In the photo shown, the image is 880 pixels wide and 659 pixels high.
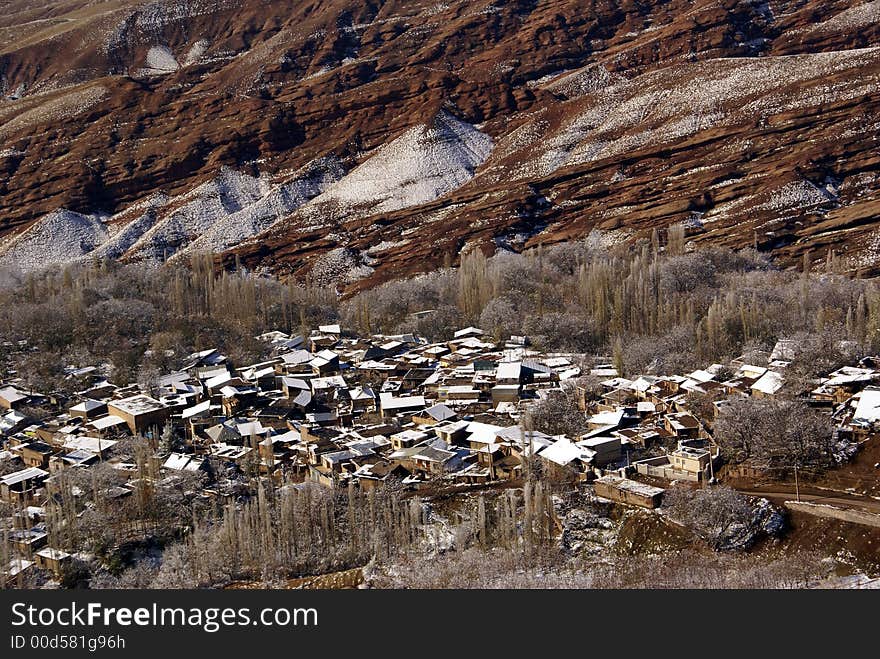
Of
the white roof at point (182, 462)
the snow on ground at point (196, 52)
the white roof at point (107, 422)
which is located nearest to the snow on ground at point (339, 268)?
the white roof at point (107, 422)

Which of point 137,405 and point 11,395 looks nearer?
point 137,405

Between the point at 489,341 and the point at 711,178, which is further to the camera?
the point at 711,178

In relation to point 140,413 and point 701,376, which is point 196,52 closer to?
point 140,413

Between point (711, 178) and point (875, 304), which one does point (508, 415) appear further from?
point (711, 178)

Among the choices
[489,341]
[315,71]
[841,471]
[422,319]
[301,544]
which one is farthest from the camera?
[315,71]

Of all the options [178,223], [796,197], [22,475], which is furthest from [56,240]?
[22,475]

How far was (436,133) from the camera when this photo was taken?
112 m

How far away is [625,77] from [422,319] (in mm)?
72983

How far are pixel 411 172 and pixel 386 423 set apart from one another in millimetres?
68480

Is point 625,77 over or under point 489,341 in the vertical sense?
over

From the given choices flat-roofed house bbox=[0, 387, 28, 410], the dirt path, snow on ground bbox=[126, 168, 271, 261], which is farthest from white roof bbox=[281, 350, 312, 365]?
snow on ground bbox=[126, 168, 271, 261]

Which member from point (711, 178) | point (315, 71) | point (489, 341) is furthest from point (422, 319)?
point (315, 71)

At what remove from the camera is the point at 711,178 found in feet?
279

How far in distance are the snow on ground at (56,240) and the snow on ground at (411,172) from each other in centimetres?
2272
